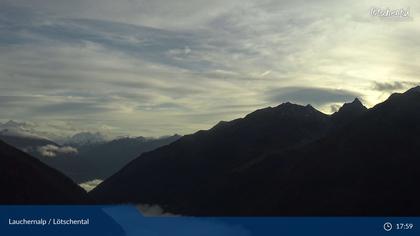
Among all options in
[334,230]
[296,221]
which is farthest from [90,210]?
[334,230]

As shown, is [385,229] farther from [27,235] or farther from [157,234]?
[27,235]

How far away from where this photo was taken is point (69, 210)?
171 feet

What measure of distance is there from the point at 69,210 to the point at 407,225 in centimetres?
3168

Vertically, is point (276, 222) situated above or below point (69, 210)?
below

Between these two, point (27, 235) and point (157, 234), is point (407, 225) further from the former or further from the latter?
point (27, 235)

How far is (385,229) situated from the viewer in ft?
164

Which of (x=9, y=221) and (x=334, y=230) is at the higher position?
(x=9, y=221)

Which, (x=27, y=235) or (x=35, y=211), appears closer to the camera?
(x=27, y=235)

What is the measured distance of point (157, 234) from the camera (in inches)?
1982

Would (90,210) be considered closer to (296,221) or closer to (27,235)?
(27,235)

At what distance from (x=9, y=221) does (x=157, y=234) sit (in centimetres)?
1397

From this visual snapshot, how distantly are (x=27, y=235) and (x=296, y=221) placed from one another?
24061 mm

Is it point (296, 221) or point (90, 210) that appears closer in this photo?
point (296, 221)

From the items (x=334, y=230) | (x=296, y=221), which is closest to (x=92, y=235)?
(x=296, y=221)
